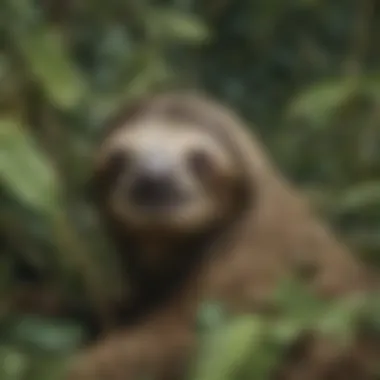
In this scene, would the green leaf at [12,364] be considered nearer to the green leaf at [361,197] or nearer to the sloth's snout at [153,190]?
the sloth's snout at [153,190]

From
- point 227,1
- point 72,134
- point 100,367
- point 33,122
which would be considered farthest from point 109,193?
point 227,1

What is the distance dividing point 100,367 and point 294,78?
1411 mm

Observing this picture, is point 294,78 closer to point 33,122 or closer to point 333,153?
point 333,153

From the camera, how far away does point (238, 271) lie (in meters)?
2.17

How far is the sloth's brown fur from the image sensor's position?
191 cm

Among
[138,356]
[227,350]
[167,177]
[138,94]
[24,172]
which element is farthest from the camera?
[138,94]

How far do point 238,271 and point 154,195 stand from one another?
246 mm

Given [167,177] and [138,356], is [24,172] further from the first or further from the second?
[167,177]

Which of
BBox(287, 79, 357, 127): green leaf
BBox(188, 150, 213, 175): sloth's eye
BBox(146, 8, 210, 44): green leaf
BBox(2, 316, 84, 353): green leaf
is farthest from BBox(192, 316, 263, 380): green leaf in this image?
BBox(146, 8, 210, 44): green leaf

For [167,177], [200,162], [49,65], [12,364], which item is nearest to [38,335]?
[12,364]

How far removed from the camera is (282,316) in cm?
164

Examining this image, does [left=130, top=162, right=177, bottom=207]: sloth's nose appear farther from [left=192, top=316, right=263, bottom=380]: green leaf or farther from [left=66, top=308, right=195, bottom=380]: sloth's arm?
[left=192, top=316, right=263, bottom=380]: green leaf

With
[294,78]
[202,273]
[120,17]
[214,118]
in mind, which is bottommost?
[202,273]

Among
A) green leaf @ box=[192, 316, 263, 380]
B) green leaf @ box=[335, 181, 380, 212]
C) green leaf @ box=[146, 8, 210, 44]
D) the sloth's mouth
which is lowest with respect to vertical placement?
green leaf @ box=[192, 316, 263, 380]
